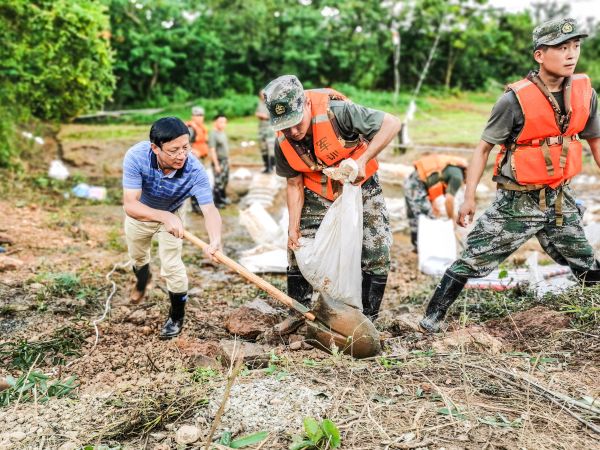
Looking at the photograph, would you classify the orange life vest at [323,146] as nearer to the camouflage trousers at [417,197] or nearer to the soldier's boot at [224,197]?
the camouflage trousers at [417,197]

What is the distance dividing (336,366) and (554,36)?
199 centimetres

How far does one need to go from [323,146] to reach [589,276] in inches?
69.4

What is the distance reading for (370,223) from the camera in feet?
11.4

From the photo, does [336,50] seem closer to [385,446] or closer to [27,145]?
[27,145]

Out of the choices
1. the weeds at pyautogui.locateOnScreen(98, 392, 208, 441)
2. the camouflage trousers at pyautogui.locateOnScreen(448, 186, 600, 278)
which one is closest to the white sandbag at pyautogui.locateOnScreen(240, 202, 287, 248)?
the camouflage trousers at pyautogui.locateOnScreen(448, 186, 600, 278)

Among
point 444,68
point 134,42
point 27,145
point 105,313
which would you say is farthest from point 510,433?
point 444,68

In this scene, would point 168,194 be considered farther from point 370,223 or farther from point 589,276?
point 589,276

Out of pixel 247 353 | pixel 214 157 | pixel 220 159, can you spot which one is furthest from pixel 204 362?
pixel 220 159

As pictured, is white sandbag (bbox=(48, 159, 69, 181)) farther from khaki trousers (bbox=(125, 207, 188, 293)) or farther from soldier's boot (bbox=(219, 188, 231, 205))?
khaki trousers (bbox=(125, 207, 188, 293))

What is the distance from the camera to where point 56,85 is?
9125 millimetres

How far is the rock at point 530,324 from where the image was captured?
326 centimetres

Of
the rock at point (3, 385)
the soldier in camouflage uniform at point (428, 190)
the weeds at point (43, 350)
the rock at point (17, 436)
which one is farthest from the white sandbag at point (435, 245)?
the rock at point (17, 436)

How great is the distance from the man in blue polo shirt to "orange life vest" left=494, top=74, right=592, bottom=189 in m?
1.77

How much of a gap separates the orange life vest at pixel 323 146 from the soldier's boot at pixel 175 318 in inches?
44.7
